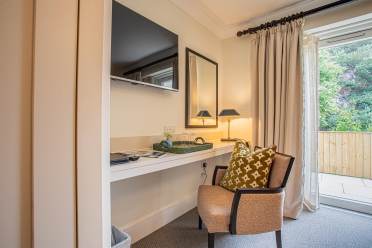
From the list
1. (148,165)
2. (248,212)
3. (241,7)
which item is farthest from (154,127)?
(241,7)

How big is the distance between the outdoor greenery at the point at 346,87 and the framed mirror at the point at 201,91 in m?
1.34

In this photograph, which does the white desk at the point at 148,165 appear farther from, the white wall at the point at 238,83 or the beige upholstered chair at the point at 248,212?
the white wall at the point at 238,83

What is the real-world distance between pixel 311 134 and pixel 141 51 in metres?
2.09

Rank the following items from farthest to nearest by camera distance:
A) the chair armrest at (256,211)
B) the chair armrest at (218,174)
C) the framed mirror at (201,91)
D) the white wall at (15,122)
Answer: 1. the framed mirror at (201,91)
2. the chair armrest at (218,174)
3. the chair armrest at (256,211)
4. the white wall at (15,122)

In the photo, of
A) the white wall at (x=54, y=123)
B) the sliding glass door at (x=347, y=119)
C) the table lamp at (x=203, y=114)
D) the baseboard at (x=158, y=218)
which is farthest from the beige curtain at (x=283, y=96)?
the white wall at (x=54, y=123)

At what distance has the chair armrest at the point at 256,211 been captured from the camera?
1.35 meters

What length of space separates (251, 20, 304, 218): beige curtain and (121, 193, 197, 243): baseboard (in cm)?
111

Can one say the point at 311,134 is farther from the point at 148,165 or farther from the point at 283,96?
the point at 148,165

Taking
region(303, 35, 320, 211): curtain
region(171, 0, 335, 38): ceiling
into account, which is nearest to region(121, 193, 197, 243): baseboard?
region(303, 35, 320, 211): curtain

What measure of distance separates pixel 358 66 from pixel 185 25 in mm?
2070

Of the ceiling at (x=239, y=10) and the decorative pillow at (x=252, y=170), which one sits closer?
the decorative pillow at (x=252, y=170)

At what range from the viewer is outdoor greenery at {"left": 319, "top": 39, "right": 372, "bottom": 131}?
226 cm

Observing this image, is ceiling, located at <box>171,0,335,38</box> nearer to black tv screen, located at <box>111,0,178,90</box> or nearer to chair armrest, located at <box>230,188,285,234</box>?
black tv screen, located at <box>111,0,178,90</box>

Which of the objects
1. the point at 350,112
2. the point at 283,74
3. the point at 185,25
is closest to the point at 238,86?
the point at 283,74
